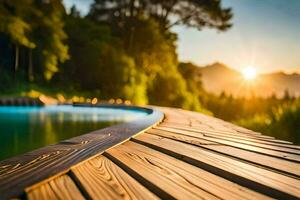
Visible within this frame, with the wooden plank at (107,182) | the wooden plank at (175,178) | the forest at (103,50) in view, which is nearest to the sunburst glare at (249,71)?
the forest at (103,50)

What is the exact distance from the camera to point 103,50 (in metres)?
17.8

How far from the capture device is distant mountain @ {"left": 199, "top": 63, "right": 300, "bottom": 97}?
40944 mm

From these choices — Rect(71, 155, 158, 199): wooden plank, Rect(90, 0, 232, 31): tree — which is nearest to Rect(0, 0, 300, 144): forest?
Rect(90, 0, 232, 31): tree

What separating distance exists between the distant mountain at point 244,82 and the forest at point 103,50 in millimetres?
9833

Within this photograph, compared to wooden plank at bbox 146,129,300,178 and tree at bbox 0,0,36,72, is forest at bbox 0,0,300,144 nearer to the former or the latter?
tree at bbox 0,0,36,72

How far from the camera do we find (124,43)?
21547mm

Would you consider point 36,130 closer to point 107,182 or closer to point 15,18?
point 107,182

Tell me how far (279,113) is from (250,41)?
15.5 metres

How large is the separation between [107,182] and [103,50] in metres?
16.8

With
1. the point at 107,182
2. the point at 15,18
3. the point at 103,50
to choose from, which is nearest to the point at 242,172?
the point at 107,182

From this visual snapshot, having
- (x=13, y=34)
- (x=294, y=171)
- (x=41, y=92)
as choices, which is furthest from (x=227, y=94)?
(x=294, y=171)

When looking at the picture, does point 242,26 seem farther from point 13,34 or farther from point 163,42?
point 13,34

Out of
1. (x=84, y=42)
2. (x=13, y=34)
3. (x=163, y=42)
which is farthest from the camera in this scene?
(x=163, y=42)

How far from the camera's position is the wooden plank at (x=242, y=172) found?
4.26ft
